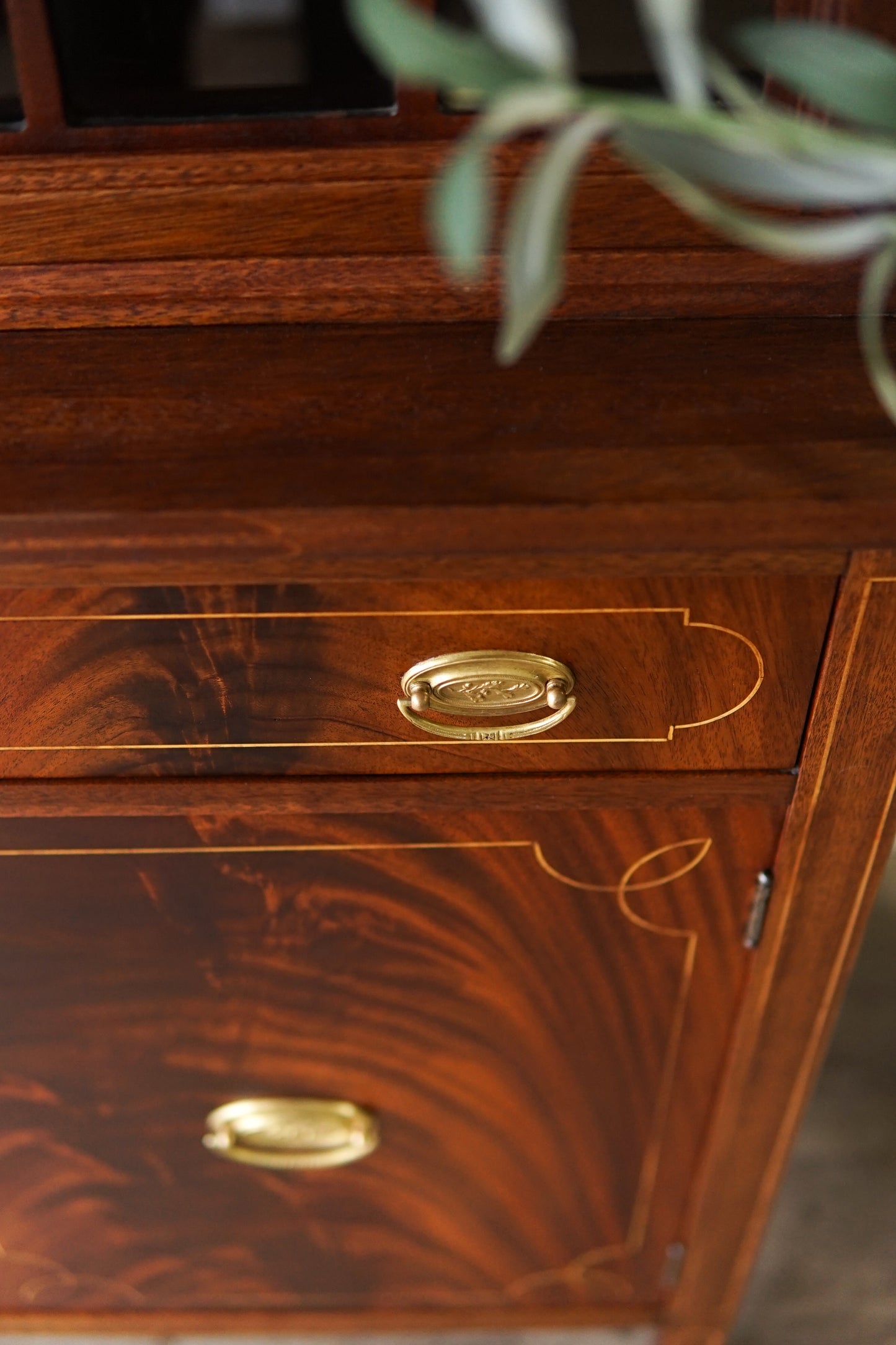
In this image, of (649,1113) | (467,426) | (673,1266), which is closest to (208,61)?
(467,426)

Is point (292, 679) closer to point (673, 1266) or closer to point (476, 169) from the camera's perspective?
point (476, 169)

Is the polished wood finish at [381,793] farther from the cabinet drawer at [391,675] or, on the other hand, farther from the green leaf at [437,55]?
the green leaf at [437,55]

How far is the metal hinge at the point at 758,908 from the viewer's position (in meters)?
0.53

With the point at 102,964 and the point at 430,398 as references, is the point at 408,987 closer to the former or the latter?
the point at 102,964

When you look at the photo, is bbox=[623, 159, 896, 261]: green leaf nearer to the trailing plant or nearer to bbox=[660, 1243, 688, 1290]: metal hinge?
the trailing plant

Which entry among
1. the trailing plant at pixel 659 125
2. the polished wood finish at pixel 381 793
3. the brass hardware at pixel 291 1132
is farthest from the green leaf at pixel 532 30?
the brass hardware at pixel 291 1132

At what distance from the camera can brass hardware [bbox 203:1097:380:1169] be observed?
2.08 ft

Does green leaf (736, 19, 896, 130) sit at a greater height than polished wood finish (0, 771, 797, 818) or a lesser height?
greater

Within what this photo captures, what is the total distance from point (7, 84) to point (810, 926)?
19.8 inches

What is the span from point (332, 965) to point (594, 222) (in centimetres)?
36

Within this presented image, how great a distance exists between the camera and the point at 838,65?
27 cm

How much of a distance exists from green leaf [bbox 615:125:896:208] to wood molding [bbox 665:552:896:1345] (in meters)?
0.18

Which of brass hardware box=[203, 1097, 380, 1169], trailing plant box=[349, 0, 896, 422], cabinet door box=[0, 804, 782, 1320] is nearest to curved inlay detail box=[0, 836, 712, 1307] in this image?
cabinet door box=[0, 804, 782, 1320]

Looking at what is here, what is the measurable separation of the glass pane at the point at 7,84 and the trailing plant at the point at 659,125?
0.27 metres
